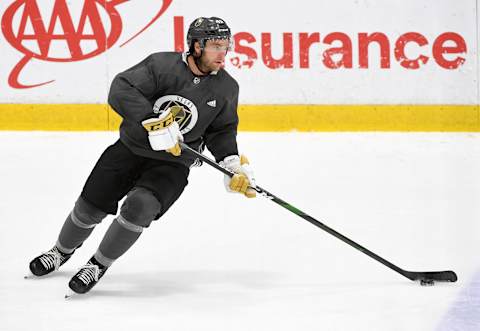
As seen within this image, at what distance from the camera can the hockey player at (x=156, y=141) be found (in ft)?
9.68

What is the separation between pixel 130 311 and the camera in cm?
282

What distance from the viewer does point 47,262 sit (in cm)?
321

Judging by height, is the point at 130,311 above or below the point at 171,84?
below

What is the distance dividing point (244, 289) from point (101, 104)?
2601mm

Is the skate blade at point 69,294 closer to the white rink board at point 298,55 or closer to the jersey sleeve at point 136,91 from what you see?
the jersey sleeve at point 136,91

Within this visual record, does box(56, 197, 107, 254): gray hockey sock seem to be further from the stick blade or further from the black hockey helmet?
the stick blade

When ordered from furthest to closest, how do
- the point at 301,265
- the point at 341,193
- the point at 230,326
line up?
the point at 341,193 < the point at 301,265 < the point at 230,326

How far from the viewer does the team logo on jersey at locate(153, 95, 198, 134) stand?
120 inches

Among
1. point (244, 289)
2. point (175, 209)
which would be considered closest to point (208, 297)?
point (244, 289)

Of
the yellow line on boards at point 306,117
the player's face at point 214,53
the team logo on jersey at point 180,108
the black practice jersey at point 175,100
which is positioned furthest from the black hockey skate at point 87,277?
the yellow line on boards at point 306,117

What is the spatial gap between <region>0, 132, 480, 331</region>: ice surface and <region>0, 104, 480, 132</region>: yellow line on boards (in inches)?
4.9

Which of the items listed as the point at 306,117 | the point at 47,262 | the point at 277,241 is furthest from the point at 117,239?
the point at 306,117

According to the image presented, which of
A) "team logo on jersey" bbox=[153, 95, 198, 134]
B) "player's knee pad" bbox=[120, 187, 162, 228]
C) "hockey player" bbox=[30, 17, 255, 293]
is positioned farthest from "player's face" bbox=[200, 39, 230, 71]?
"player's knee pad" bbox=[120, 187, 162, 228]

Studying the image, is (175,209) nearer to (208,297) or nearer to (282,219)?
→ (282,219)
